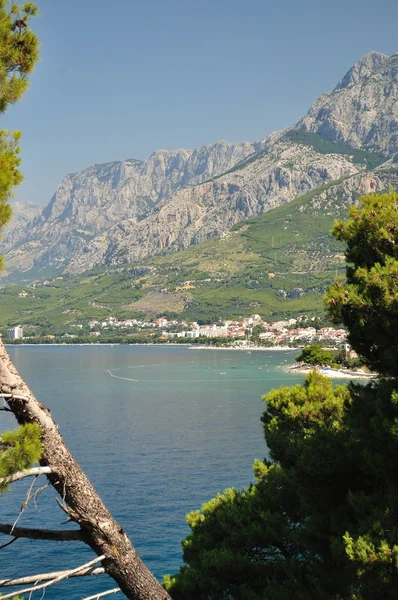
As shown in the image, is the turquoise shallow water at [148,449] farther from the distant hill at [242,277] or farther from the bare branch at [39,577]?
the distant hill at [242,277]

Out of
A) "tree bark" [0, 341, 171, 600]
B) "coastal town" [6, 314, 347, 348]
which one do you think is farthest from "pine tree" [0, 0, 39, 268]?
"coastal town" [6, 314, 347, 348]

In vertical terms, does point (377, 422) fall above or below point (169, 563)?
above

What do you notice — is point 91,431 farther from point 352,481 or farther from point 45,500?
point 352,481

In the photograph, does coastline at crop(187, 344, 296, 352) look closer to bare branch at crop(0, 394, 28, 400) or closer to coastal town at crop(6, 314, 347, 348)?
coastal town at crop(6, 314, 347, 348)

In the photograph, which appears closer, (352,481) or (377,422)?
(377,422)

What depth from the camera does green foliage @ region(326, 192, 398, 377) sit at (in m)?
5.50

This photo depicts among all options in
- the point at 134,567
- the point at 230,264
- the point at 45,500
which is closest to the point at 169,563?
the point at 45,500

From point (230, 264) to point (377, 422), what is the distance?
558ft

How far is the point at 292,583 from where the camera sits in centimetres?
746

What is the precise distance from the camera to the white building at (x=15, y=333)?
480 feet

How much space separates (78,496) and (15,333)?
490 ft

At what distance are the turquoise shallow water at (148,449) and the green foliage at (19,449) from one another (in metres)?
6.66

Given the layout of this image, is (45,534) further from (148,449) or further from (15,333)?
(15,333)

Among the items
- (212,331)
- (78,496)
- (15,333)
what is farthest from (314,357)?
(15,333)
